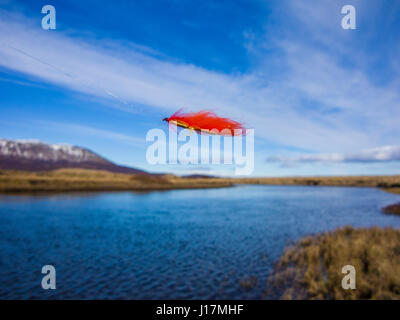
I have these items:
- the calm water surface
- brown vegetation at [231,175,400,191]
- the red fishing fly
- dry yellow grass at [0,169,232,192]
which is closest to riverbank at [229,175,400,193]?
brown vegetation at [231,175,400,191]

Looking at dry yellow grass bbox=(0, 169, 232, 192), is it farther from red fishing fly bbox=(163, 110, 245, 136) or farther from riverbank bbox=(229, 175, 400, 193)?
riverbank bbox=(229, 175, 400, 193)

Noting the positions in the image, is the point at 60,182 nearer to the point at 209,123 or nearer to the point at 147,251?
the point at 147,251

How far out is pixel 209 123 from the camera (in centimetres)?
168

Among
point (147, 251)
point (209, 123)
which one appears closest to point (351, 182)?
point (147, 251)

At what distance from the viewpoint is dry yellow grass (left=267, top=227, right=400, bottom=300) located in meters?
8.38

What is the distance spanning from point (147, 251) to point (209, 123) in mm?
14827

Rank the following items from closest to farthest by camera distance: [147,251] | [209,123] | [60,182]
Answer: [209,123]
[147,251]
[60,182]

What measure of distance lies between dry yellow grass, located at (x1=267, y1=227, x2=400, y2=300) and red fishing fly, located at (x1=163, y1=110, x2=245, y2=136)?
887 centimetres

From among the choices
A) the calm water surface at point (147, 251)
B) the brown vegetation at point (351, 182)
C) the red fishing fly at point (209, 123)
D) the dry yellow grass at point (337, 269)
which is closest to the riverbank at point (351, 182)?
the brown vegetation at point (351, 182)

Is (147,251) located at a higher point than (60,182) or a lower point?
lower

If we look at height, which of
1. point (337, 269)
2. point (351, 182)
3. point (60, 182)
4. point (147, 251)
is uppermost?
point (60, 182)
